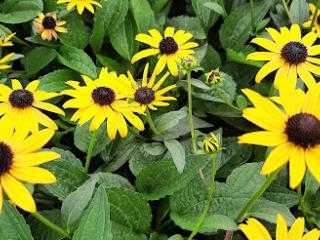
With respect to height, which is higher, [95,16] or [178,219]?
[95,16]

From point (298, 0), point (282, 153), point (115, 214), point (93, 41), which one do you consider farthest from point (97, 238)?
point (298, 0)

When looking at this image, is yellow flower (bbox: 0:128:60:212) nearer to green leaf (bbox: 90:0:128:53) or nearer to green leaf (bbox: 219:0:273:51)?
green leaf (bbox: 90:0:128:53)

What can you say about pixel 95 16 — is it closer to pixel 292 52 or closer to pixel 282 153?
pixel 292 52

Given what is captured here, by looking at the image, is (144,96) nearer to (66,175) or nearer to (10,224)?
(66,175)

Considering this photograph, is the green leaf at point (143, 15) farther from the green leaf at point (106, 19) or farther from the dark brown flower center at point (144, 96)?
the dark brown flower center at point (144, 96)

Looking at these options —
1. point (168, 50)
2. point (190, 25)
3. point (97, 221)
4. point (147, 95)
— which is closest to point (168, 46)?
point (168, 50)

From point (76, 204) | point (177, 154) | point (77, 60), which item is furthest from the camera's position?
point (77, 60)
